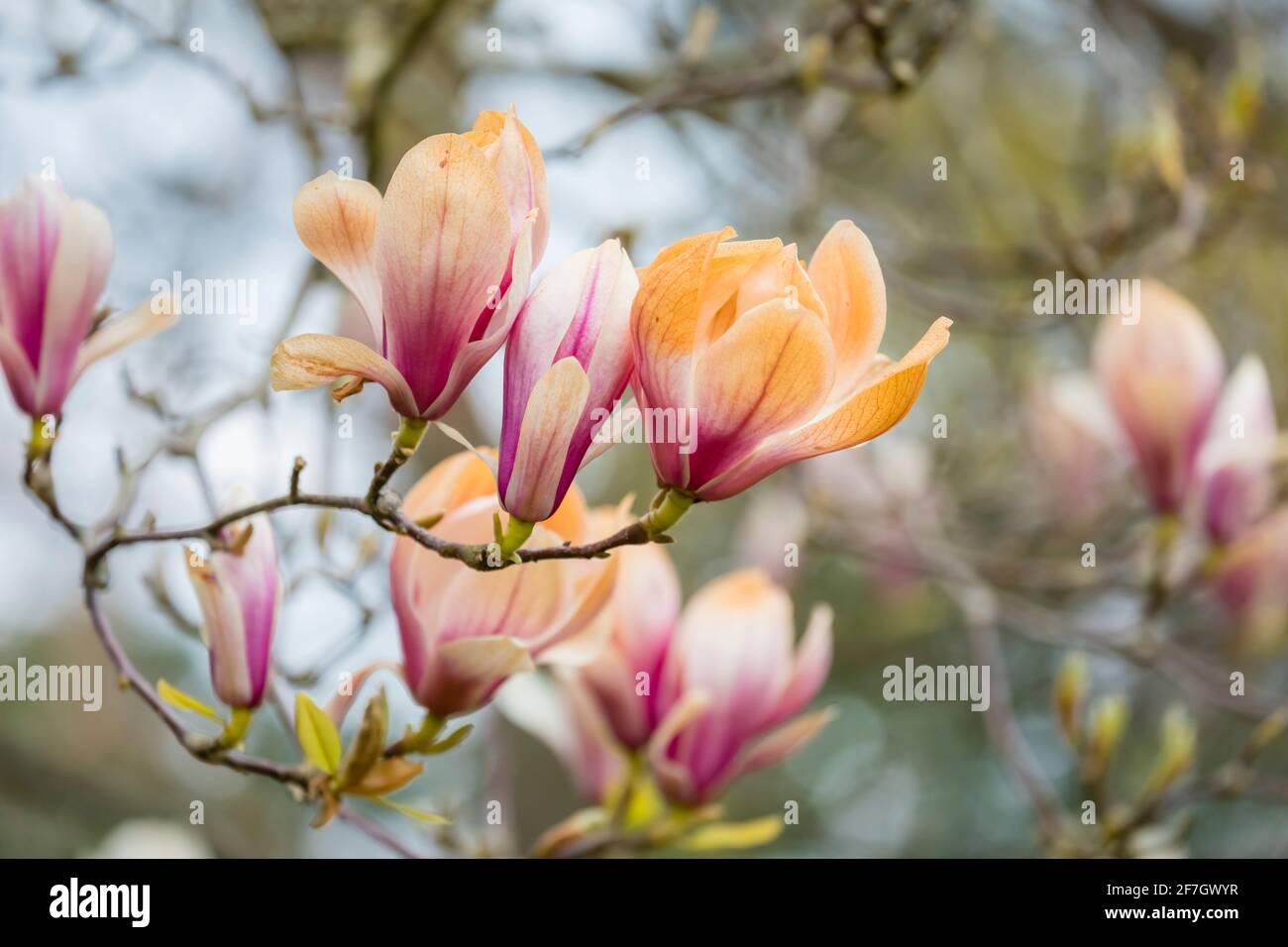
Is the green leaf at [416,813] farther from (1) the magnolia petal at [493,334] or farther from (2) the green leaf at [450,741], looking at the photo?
(1) the magnolia petal at [493,334]

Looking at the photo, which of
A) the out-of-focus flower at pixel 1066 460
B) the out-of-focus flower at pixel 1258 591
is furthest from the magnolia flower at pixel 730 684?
the out-of-focus flower at pixel 1066 460

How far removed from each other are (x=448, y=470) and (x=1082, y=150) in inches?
80.0

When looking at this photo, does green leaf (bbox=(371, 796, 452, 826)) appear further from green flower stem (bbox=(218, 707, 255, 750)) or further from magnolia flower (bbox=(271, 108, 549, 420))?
magnolia flower (bbox=(271, 108, 549, 420))

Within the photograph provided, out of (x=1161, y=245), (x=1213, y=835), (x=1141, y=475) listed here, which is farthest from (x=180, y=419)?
(x=1213, y=835)

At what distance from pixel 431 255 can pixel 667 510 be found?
16 centimetres

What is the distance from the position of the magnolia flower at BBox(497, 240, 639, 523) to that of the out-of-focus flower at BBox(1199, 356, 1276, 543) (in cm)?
90

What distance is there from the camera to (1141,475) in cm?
130

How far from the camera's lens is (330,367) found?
0.56m

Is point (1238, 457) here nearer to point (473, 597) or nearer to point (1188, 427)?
point (1188, 427)

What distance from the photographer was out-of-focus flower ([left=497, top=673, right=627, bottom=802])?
97 cm

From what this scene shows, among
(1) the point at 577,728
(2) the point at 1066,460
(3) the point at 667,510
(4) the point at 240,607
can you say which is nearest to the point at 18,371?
(4) the point at 240,607
